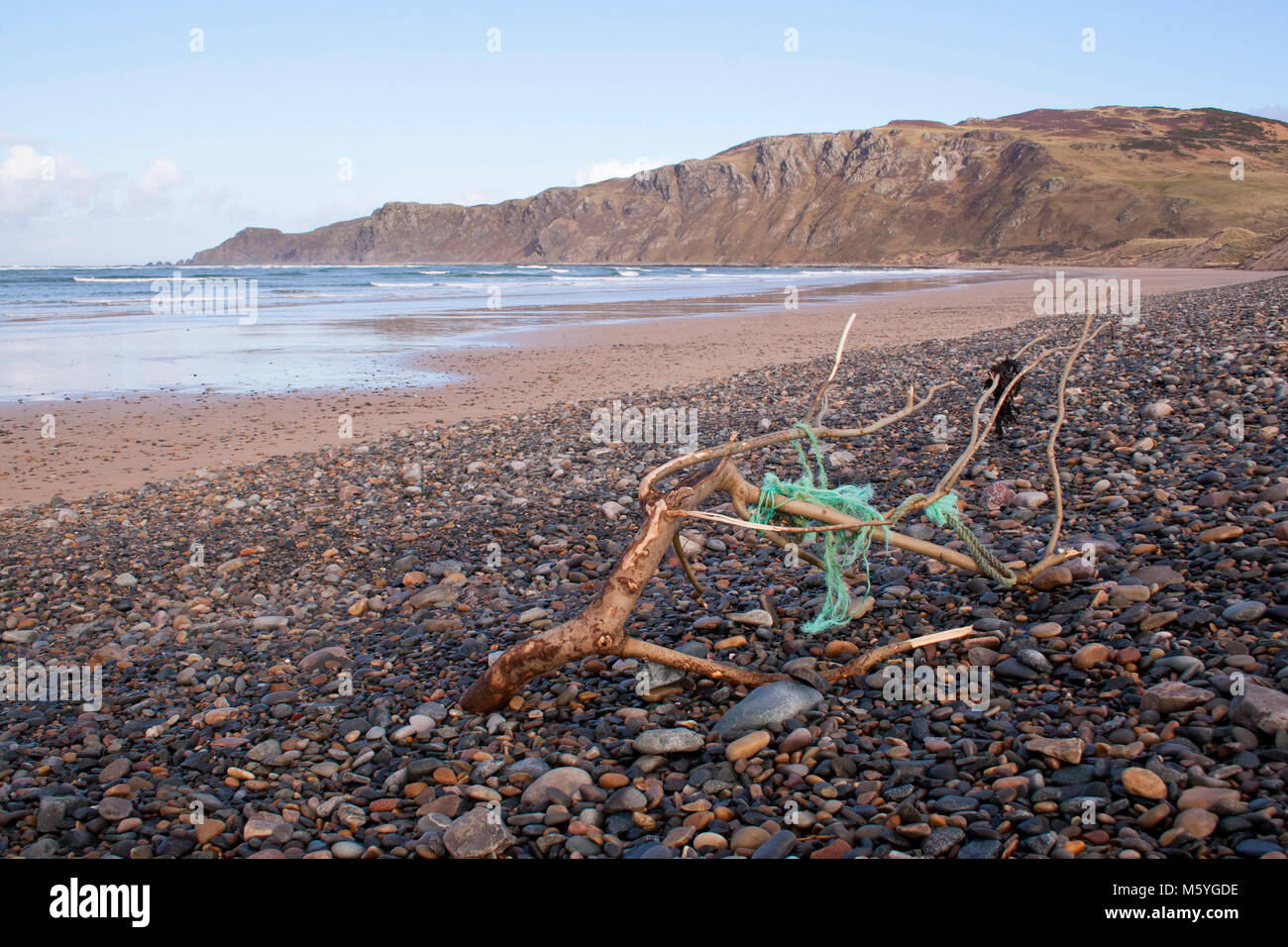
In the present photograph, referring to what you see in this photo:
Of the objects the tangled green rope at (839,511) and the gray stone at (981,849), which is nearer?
the gray stone at (981,849)

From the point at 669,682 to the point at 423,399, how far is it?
9.78m

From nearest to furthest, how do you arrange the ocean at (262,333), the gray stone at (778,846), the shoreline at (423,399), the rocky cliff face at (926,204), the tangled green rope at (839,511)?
the gray stone at (778,846), the tangled green rope at (839,511), the shoreline at (423,399), the ocean at (262,333), the rocky cliff face at (926,204)

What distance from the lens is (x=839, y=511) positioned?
396cm

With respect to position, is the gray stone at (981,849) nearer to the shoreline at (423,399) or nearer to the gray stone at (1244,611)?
the gray stone at (1244,611)

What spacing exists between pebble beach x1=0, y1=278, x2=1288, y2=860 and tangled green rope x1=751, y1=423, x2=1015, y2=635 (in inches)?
6.6

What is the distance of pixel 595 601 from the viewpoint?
12.1 ft

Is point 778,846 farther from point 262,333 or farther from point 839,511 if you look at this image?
point 262,333

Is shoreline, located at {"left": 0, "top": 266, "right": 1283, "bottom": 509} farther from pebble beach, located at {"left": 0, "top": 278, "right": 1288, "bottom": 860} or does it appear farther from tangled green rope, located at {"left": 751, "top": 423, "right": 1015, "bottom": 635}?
tangled green rope, located at {"left": 751, "top": 423, "right": 1015, "bottom": 635}

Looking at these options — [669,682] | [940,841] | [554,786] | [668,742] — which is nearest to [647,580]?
[669,682]

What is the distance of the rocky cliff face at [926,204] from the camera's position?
302 feet

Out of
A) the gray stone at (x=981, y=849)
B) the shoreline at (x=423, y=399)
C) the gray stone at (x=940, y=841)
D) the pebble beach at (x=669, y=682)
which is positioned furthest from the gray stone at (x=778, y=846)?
the shoreline at (x=423, y=399)

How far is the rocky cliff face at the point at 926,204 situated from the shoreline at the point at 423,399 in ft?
109
